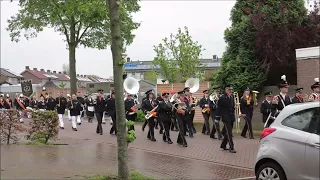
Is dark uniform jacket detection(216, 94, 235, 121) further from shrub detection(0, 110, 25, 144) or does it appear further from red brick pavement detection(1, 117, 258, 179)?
shrub detection(0, 110, 25, 144)

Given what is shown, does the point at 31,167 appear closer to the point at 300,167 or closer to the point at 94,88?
the point at 300,167

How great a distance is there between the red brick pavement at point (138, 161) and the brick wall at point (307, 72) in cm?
607

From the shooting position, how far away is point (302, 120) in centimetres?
635

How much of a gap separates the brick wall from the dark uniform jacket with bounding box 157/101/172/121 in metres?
7.43

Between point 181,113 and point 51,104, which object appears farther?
point 51,104

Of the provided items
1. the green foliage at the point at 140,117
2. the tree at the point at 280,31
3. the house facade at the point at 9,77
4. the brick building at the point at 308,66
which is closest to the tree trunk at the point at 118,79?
the brick building at the point at 308,66

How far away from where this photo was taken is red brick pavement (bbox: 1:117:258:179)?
7902mm

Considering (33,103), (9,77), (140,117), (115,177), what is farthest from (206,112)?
(9,77)

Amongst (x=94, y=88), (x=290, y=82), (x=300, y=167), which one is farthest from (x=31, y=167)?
(x=94, y=88)

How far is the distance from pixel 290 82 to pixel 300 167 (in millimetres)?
18713

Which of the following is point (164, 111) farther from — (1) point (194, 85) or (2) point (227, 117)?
(1) point (194, 85)

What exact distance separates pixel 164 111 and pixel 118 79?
6.90 meters

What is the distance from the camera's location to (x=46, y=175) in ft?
24.5

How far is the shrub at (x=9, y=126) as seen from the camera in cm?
1118
